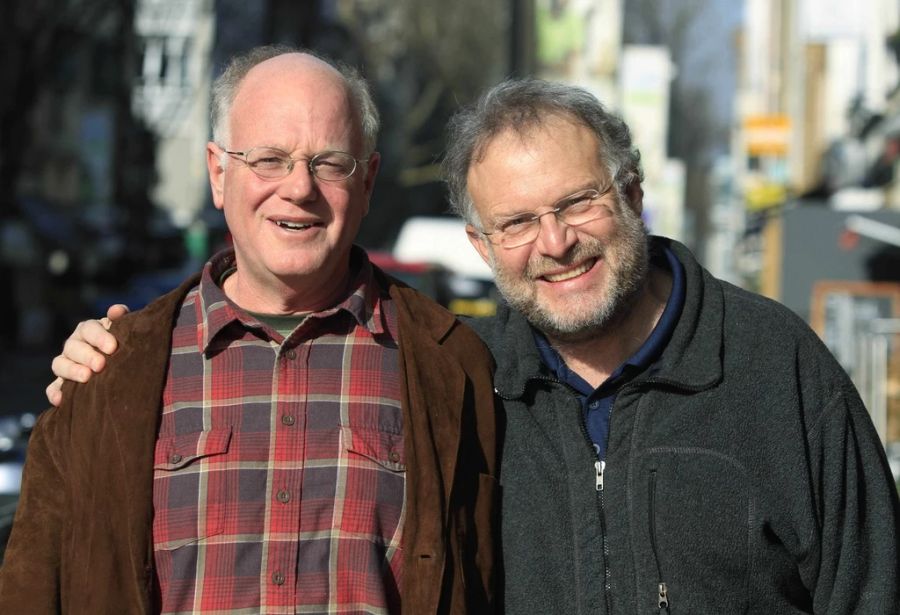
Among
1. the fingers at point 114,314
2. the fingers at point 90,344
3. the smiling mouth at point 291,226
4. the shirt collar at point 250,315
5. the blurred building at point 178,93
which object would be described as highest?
the smiling mouth at point 291,226

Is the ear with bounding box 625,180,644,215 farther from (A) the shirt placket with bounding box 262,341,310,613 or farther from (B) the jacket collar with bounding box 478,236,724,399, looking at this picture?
(A) the shirt placket with bounding box 262,341,310,613

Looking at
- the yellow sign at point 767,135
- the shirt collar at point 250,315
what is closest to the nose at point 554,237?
the shirt collar at point 250,315

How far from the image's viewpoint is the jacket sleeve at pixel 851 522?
318 cm

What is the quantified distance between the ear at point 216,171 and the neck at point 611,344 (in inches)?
34.2

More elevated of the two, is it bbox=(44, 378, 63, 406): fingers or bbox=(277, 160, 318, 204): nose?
bbox=(277, 160, 318, 204): nose

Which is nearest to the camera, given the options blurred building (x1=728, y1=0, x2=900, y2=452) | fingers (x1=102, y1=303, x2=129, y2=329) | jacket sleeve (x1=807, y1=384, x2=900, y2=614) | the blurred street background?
jacket sleeve (x1=807, y1=384, x2=900, y2=614)

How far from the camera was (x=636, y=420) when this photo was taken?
10.6 feet

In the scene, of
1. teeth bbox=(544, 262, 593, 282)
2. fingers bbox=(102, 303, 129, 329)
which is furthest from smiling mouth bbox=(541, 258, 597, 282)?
fingers bbox=(102, 303, 129, 329)

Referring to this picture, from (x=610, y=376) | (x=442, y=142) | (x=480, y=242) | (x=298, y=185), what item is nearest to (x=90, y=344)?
(x=298, y=185)

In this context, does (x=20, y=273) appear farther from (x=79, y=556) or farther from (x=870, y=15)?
(x=79, y=556)

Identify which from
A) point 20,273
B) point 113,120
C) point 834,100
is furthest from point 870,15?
point 113,120

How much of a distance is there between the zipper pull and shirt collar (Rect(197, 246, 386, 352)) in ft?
2.81

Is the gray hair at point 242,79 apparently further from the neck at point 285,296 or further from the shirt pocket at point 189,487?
the shirt pocket at point 189,487

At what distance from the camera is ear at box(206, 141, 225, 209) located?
3.30 m
